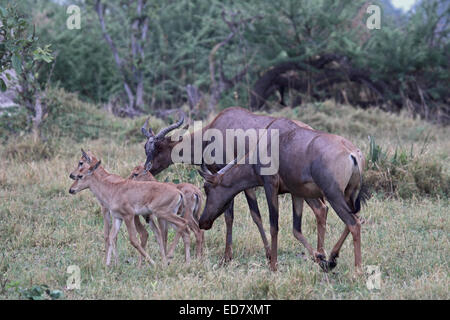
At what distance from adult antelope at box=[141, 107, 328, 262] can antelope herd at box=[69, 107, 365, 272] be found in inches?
0.5

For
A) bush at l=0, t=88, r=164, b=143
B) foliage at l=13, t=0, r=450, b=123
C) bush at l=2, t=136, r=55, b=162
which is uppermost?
foliage at l=13, t=0, r=450, b=123

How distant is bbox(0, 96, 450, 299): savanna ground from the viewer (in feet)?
20.2

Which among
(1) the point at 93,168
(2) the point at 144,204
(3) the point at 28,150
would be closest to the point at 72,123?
(3) the point at 28,150

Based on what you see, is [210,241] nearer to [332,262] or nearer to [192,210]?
[192,210]

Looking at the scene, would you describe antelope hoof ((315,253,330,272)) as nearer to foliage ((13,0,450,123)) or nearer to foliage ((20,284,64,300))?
foliage ((20,284,64,300))

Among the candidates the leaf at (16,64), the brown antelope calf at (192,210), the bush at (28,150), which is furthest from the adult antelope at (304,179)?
the bush at (28,150)

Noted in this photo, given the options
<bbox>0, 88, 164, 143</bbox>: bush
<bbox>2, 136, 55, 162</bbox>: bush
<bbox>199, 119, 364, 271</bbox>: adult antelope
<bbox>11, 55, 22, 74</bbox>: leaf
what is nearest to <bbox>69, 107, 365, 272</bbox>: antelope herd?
<bbox>199, 119, 364, 271</bbox>: adult antelope

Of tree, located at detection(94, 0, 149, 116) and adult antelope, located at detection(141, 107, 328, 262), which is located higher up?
tree, located at detection(94, 0, 149, 116)

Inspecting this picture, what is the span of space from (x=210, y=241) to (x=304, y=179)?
2049 millimetres

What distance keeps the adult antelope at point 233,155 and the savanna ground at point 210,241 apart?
0.30 meters

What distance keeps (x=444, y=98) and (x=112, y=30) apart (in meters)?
9.55

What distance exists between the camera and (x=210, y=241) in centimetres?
837

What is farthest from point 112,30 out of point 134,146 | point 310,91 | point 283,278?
point 283,278
